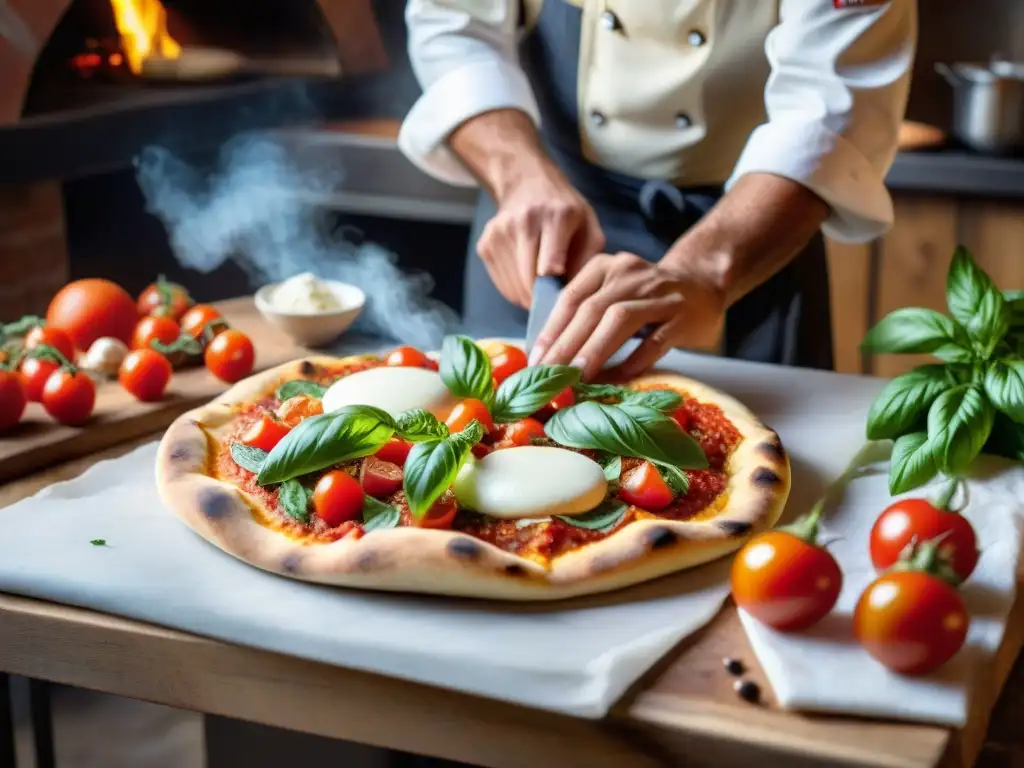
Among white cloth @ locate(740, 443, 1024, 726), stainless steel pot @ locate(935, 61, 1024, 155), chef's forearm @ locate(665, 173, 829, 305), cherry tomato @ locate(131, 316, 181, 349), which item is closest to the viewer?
white cloth @ locate(740, 443, 1024, 726)

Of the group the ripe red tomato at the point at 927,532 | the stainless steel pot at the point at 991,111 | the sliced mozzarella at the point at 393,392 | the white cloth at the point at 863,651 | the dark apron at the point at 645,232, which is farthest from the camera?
the stainless steel pot at the point at 991,111

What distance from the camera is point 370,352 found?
185cm

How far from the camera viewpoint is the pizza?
1120 mm

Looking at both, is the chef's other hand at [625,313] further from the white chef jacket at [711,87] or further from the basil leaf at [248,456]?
the basil leaf at [248,456]

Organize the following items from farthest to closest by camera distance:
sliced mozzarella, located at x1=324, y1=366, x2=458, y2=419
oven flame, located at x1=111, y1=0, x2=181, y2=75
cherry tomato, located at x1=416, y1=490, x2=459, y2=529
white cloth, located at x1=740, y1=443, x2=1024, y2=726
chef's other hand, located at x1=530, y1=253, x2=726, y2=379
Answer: oven flame, located at x1=111, y1=0, x2=181, y2=75 < chef's other hand, located at x1=530, y1=253, x2=726, y2=379 < sliced mozzarella, located at x1=324, y1=366, x2=458, y2=419 < cherry tomato, located at x1=416, y1=490, x2=459, y2=529 < white cloth, located at x1=740, y1=443, x2=1024, y2=726

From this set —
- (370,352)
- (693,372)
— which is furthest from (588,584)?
(370,352)

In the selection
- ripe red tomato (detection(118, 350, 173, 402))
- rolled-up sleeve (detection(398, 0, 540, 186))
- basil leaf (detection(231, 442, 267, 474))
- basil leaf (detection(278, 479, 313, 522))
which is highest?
rolled-up sleeve (detection(398, 0, 540, 186))

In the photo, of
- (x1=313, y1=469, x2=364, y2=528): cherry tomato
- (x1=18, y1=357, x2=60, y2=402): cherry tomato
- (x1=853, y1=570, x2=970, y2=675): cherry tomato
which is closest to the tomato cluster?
(x1=853, y1=570, x2=970, y2=675): cherry tomato

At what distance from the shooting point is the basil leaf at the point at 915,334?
4.75 ft

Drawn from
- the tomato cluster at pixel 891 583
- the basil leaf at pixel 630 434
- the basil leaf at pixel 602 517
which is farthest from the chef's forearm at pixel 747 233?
the tomato cluster at pixel 891 583

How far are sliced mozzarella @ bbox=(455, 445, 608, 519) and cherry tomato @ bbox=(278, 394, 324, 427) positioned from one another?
0.92 feet

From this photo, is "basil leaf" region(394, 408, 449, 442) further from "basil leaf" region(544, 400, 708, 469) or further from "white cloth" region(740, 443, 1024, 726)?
"white cloth" region(740, 443, 1024, 726)

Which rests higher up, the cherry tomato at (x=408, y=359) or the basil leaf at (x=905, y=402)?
the basil leaf at (x=905, y=402)

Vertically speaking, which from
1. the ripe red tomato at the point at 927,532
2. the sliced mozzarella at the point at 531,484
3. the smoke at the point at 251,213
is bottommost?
the smoke at the point at 251,213
